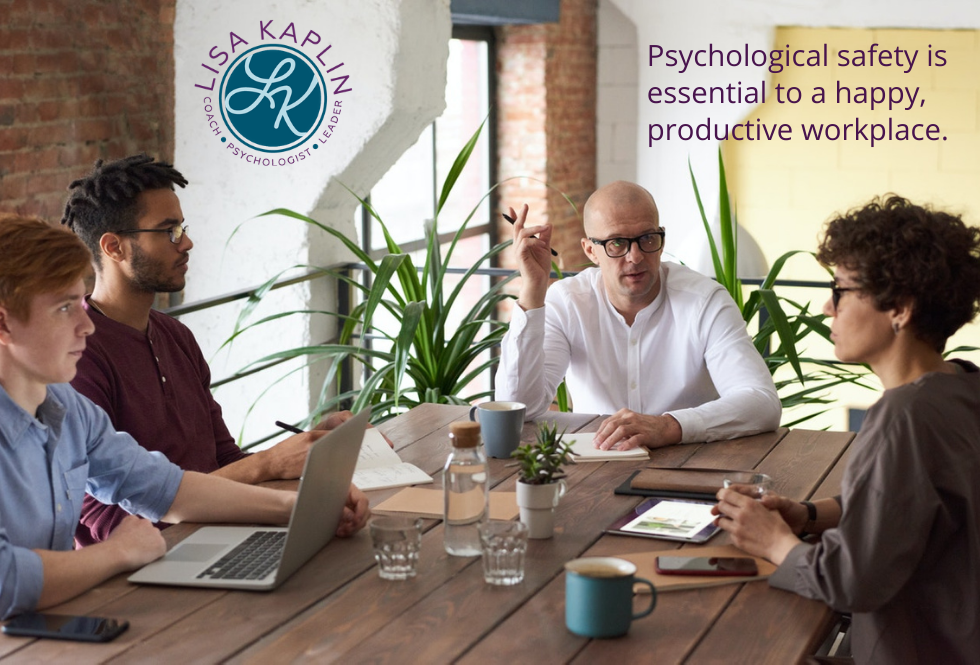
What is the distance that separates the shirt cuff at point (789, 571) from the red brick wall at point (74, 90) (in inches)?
100

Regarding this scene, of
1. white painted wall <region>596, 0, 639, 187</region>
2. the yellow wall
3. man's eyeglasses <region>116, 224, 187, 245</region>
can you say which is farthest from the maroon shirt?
white painted wall <region>596, 0, 639, 187</region>

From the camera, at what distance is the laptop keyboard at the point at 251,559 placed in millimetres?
1612

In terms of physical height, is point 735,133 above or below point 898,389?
above

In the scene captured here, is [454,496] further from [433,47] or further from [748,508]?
[433,47]

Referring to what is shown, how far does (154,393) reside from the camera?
7.43 feet

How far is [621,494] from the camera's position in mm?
1996

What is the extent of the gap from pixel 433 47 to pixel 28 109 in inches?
56.8

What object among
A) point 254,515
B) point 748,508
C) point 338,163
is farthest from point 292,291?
point 748,508

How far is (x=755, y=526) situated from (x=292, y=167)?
271 cm

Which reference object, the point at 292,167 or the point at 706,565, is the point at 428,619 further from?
the point at 292,167

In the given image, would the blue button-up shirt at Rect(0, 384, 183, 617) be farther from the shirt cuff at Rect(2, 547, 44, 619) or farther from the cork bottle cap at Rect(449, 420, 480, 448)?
the cork bottle cap at Rect(449, 420, 480, 448)

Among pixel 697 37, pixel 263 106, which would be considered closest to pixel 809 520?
pixel 263 106

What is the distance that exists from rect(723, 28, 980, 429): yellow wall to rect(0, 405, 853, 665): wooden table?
4.70 metres

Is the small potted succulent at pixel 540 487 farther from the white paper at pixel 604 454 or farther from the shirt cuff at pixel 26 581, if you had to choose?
the shirt cuff at pixel 26 581
